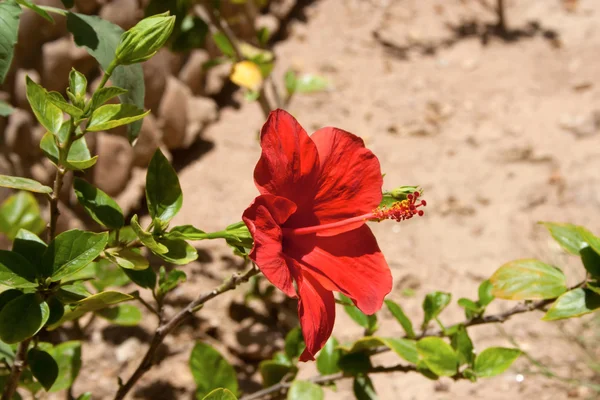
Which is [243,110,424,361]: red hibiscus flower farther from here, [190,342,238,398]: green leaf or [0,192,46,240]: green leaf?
[0,192,46,240]: green leaf

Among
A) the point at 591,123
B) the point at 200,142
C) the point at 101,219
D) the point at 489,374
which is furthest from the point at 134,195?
the point at 591,123

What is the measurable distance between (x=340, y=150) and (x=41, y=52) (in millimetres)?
1017

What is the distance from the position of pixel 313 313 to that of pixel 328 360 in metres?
0.44

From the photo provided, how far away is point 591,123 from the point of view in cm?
221

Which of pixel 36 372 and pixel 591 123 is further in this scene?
pixel 591 123

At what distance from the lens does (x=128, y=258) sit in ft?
2.51

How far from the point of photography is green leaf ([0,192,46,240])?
1.07 metres

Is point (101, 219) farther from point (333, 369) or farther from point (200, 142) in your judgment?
point (200, 142)

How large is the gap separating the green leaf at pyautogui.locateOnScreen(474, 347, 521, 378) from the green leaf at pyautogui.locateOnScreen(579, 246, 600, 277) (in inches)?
6.4

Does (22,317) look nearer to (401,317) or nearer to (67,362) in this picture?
(67,362)

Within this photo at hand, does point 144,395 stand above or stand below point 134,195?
below

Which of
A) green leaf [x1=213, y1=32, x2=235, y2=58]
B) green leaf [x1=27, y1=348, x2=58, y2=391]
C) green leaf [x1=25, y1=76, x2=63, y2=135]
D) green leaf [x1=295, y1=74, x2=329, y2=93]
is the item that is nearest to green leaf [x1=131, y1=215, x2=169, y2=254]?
green leaf [x1=25, y1=76, x2=63, y2=135]

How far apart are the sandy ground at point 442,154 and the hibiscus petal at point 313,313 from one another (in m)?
0.85

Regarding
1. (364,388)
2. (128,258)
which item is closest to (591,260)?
(364,388)
